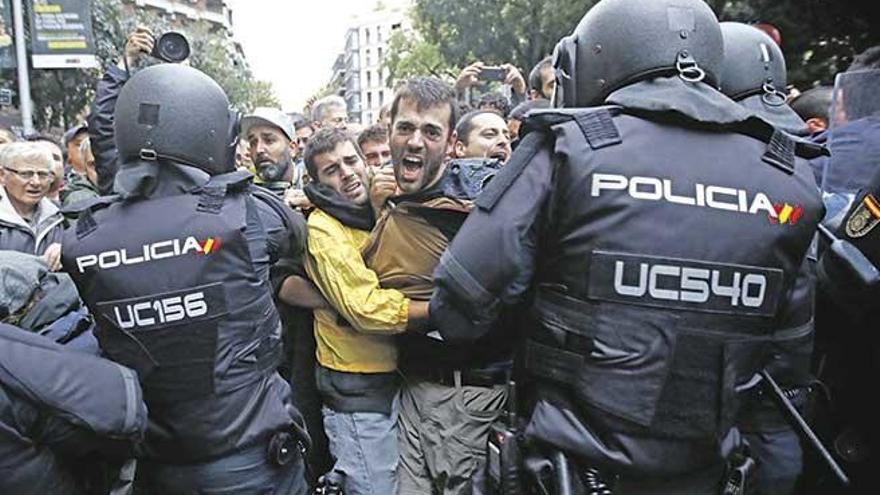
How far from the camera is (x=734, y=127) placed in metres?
2.07

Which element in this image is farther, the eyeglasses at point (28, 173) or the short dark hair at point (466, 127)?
the eyeglasses at point (28, 173)

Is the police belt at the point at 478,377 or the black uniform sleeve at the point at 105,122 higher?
the black uniform sleeve at the point at 105,122

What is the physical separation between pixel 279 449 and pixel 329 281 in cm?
64

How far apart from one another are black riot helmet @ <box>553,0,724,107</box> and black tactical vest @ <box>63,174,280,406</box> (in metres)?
1.24

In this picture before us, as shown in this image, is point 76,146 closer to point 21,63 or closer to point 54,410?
point 54,410

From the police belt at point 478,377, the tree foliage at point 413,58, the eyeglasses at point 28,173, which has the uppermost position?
the tree foliage at point 413,58

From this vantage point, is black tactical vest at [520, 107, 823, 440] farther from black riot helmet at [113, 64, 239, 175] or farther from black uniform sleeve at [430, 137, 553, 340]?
black riot helmet at [113, 64, 239, 175]

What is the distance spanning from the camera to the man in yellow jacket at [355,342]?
2824mm

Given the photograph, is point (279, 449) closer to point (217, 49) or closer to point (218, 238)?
point (218, 238)

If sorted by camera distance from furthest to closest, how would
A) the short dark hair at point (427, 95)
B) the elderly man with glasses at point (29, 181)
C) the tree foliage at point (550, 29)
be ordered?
the tree foliage at point (550, 29) < the elderly man with glasses at point (29, 181) < the short dark hair at point (427, 95)

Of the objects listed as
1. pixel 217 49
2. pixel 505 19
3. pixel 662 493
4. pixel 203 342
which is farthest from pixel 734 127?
pixel 217 49

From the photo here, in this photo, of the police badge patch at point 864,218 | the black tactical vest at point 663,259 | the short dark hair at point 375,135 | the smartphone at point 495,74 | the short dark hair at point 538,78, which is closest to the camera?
the black tactical vest at point 663,259

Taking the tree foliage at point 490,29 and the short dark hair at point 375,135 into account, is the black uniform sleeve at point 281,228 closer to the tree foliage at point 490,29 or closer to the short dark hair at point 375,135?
the short dark hair at point 375,135

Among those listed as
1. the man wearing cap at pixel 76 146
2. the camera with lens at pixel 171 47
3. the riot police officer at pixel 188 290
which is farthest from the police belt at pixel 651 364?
the man wearing cap at pixel 76 146
